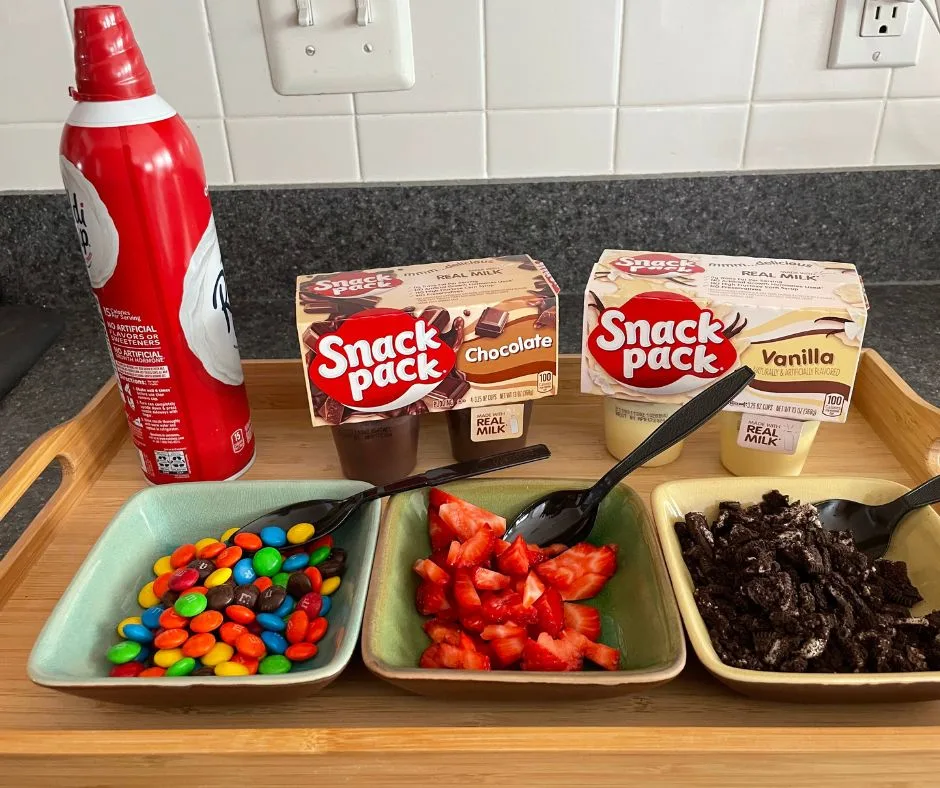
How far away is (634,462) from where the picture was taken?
2.35ft

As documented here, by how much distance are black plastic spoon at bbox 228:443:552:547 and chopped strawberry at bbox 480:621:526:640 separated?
162 mm

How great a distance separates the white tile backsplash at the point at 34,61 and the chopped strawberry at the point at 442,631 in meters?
0.85

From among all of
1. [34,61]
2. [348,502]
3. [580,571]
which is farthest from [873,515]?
[34,61]

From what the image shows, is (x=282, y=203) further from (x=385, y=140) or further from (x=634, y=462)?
(x=634, y=462)

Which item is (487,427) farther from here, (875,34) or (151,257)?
(875,34)

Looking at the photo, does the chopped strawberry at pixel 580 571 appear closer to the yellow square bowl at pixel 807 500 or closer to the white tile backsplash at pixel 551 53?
the yellow square bowl at pixel 807 500

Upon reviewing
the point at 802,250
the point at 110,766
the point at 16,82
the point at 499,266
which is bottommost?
the point at 110,766

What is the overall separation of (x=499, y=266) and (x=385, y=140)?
37 centimetres

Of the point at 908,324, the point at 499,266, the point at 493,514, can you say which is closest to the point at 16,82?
the point at 499,266

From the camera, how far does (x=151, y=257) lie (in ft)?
2.25

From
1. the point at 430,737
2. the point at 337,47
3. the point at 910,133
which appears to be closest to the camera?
the point at 430,737

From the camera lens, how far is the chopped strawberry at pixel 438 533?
0.71 meters

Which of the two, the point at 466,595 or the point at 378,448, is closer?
the point at 466,595

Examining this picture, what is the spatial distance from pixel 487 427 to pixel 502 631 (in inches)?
9.3
